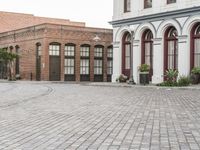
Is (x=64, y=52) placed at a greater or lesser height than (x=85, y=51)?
lesser

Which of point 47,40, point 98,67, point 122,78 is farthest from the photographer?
point 98,67

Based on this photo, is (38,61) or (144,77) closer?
(144,77)

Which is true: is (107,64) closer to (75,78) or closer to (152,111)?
(75,78)

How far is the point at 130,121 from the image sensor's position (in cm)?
1083

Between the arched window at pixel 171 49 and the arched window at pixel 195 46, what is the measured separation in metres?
1.62

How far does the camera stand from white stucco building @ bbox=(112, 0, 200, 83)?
3234 cm

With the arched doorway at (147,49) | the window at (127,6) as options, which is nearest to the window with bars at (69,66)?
the window at (127,6)

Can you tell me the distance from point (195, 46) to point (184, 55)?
0.98m

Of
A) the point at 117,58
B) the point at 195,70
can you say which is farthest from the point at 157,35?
the point at 117,58

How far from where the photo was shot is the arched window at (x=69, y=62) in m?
48.2

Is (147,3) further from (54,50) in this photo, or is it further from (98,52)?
(98,52)

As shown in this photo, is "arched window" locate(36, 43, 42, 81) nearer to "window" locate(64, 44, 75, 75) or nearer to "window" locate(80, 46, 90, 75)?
"window" locate(64, 44, 75, 75)

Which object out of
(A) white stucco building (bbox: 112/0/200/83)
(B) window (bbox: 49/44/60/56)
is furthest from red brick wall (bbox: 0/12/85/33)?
(A) white stucco building (bbox: 112/0/200/83)

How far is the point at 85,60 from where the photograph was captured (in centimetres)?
4944
